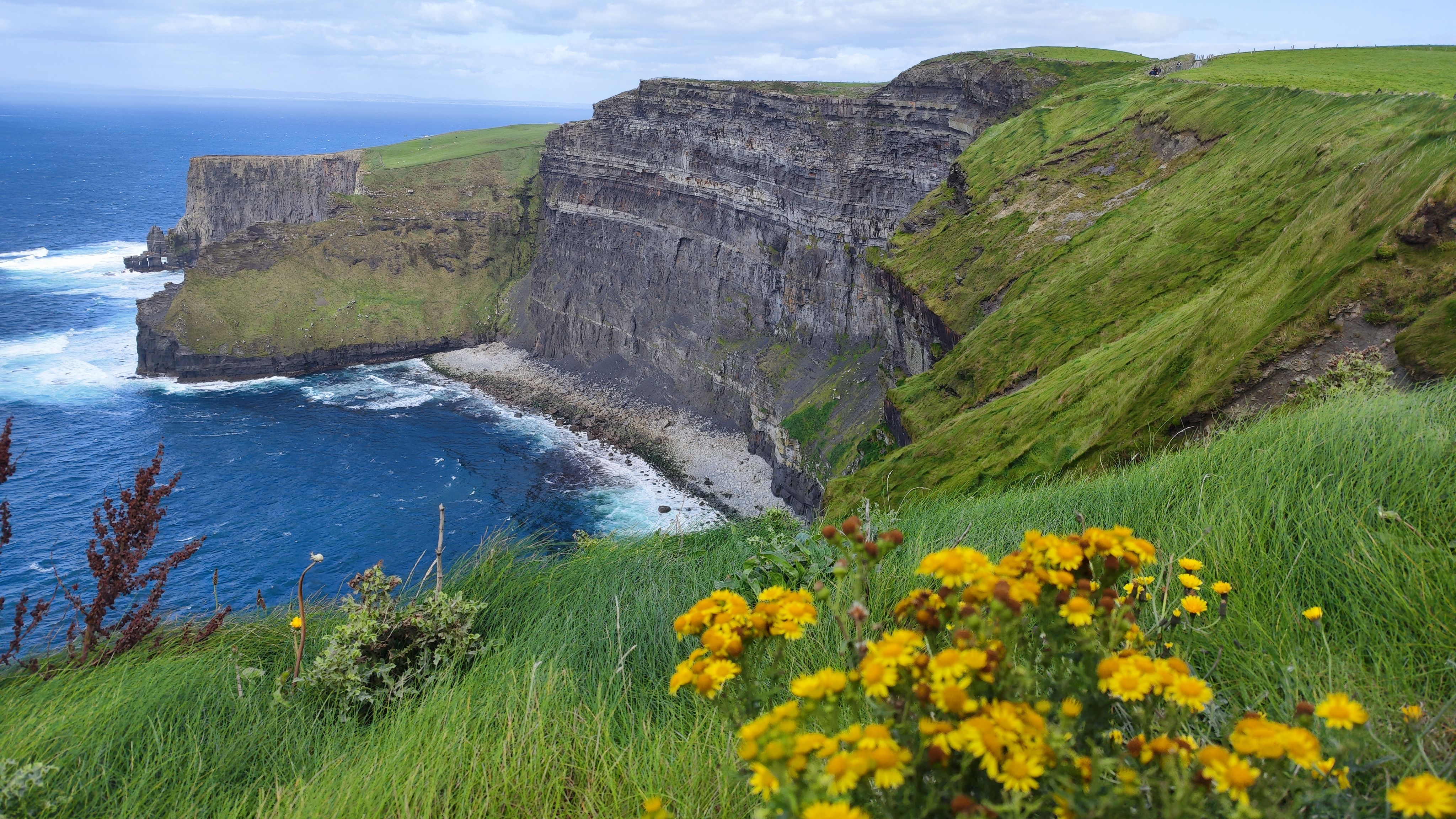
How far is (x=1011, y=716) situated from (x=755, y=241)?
69288mm

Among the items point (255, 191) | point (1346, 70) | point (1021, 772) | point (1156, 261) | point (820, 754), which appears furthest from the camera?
point (255, 191)

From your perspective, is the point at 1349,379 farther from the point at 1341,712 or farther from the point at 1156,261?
the point at 1156,261

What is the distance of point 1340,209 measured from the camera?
46.7ft

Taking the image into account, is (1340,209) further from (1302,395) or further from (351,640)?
(351,640)

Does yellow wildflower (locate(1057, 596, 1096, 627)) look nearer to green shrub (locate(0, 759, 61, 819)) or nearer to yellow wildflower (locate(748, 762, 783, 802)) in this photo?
yellow wildflower (locate(748, 762, 783, 802))

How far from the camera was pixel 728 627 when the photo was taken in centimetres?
288

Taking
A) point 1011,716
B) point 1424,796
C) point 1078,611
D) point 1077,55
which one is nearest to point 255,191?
point 1077,55

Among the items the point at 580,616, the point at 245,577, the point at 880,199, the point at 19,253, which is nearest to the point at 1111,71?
the point at 880,199

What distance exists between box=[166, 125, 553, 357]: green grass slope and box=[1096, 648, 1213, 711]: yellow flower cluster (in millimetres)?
91615

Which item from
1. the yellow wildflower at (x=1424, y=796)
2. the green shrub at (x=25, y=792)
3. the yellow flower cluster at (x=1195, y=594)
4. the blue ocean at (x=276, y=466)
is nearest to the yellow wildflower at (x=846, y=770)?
the yellow wildflower at (x=1424, y=796)

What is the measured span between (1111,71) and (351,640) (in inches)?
2153

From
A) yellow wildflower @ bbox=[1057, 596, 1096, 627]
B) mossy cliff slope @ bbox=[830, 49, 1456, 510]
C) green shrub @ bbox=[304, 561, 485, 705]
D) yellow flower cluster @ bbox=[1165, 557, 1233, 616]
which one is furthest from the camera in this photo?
mossy cliff slope @ bbox=[830, 49, 1456, 510]

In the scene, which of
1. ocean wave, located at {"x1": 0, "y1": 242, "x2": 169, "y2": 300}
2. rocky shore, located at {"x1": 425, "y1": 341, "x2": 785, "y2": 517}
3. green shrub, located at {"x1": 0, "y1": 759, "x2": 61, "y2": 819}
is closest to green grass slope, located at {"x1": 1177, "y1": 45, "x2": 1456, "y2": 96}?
green shrub, located at {"x1": 0, "y1": 759, "x2": 61, "y2": 819}

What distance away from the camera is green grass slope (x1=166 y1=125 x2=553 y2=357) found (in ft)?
267
